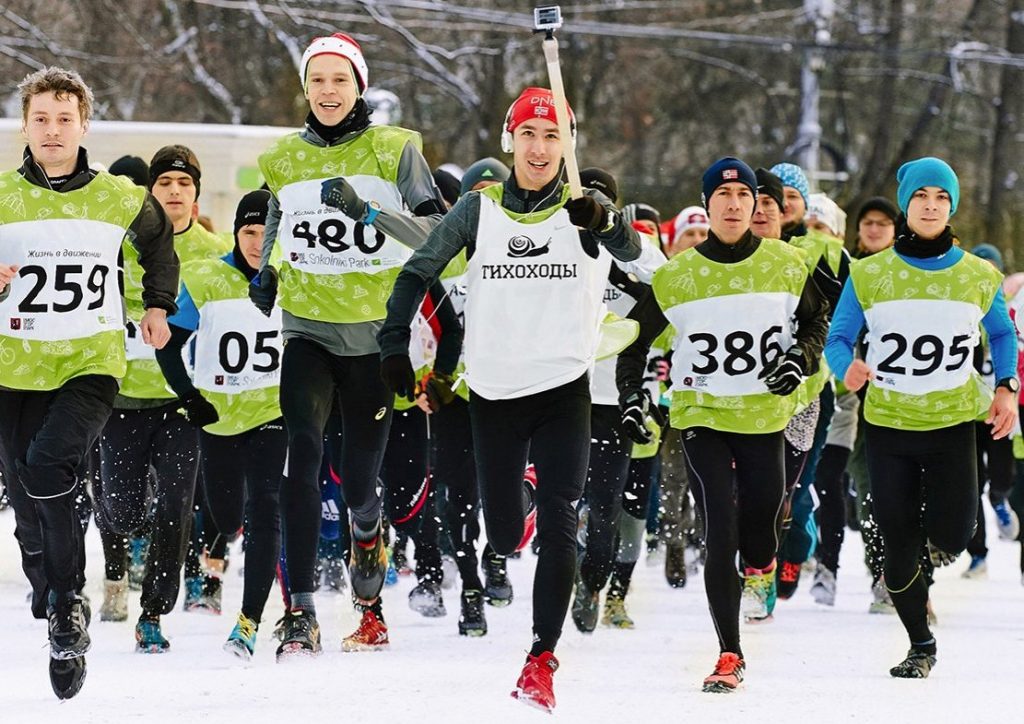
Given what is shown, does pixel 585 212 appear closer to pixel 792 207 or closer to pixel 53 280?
pixel 53 280

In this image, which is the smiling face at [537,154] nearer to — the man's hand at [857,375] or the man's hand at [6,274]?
the man's hand at [857,375]

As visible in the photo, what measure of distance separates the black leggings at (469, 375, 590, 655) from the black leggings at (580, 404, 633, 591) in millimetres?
1559

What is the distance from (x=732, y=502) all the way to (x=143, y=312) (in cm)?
264

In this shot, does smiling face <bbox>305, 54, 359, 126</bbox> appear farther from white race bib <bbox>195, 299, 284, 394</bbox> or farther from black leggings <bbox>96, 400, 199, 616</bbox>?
black leggings <bbox>96, 400, 199, 616</bbox>

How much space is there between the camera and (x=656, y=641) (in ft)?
27.0

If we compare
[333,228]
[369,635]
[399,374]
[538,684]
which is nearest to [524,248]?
[399,374]

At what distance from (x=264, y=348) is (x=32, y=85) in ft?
6.50

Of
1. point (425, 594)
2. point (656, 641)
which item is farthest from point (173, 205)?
point (656, 641)

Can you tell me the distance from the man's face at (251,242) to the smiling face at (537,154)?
1850 mm

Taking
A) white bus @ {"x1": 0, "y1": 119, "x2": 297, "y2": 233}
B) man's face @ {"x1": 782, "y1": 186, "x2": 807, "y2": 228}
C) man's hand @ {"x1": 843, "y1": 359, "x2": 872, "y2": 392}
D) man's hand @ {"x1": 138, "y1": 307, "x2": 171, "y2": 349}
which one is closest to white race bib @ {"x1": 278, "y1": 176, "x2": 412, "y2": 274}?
man's hand @ {"x1": 138, "y1": 307, "x2": 171, "y2": 349}

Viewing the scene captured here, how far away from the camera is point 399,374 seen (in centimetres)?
655

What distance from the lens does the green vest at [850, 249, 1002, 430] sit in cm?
741

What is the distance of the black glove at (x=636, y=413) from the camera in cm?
680

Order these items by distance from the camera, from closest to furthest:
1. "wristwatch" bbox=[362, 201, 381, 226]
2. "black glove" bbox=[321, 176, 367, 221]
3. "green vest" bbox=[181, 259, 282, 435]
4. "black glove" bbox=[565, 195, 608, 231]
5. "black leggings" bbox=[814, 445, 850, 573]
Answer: "black glove" bbox=[565, 195, 608, 231]
"black glove" bbox=[321, 176, 367, 221]
"wristwatch" bbox=[362, 201, 381, 226]
"green vest" bbox=[181, 259, 282, 435]
"black leggings" bbox=[814, 445, 850, 573]
